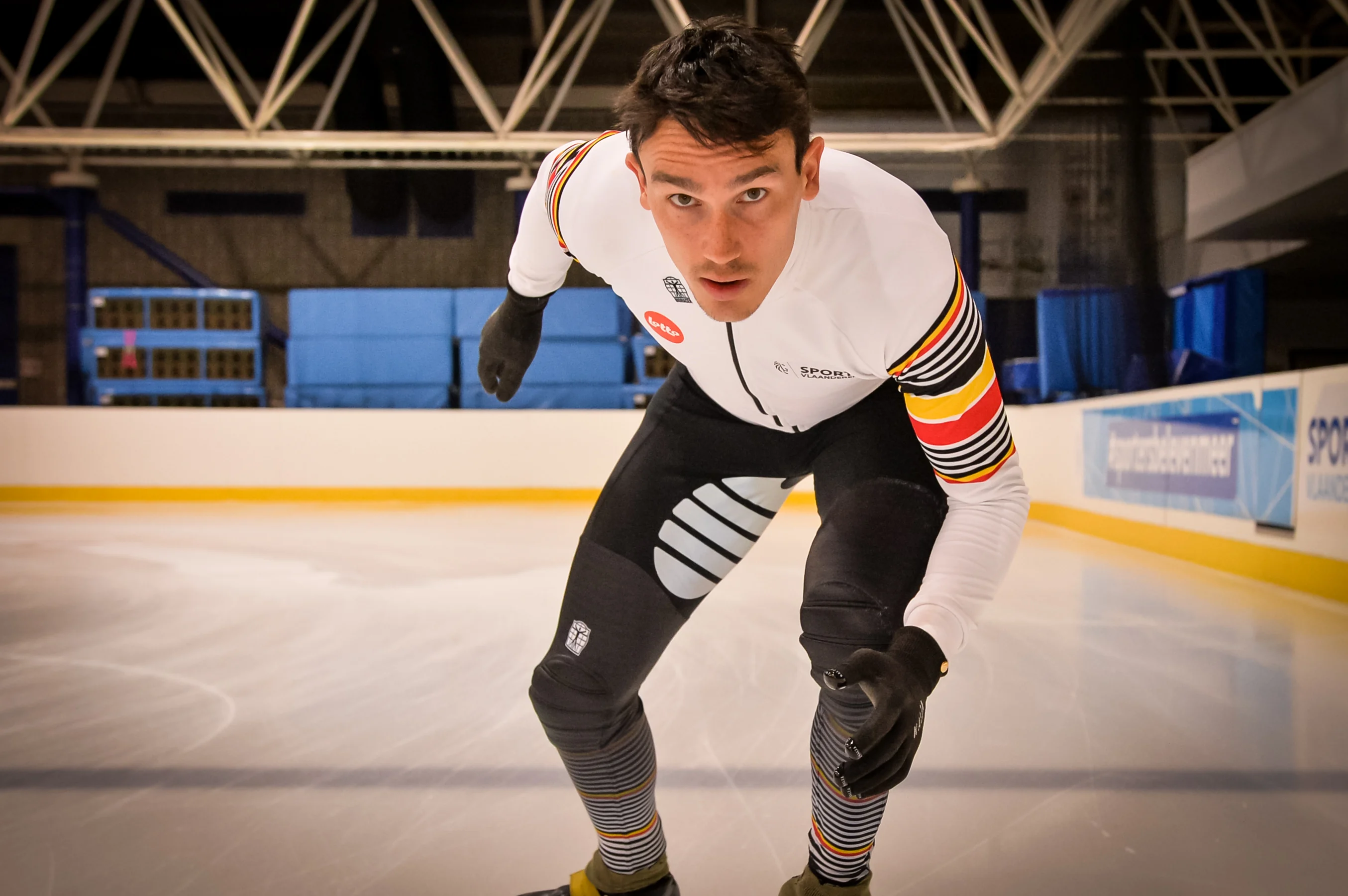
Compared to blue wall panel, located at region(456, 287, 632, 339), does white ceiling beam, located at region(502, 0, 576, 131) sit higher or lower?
higher

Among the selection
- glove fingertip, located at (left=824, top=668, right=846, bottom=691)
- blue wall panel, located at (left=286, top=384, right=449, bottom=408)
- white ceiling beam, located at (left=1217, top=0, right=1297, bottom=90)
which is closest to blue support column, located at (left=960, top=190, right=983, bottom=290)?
white ceiling beam, located at (left=1217, top=0, right=1297, bottom=90)

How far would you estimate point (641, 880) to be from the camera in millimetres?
1442

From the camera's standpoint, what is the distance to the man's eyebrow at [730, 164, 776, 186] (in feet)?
3.53

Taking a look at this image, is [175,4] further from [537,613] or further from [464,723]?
[464,723]

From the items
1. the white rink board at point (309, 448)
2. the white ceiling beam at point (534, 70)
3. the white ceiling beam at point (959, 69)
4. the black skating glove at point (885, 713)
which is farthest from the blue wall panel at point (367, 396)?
the black skating glove at point (885, 713)

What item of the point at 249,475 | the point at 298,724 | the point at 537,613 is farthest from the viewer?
the point at 249,475

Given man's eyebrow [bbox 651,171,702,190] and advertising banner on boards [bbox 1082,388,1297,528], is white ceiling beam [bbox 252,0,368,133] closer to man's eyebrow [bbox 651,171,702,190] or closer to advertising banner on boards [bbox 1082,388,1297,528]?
advertising banner on boards [bbox 1082,388,1297,528]

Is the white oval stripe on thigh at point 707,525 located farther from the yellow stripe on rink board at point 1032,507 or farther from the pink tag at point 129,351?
the pink tag at point 129,351

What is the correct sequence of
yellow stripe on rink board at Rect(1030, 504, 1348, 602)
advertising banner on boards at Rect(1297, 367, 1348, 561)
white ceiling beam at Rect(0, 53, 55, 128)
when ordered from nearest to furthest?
advertising banner on boards at Rect(1297, 367, 1348, 561) < yellow stripe on rink board at Rect(1030, 504, 1348, 602) < white ceiling beam at Rect(0, 53, 55, 128)

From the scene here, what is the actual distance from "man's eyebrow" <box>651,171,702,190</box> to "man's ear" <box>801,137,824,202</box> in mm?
150

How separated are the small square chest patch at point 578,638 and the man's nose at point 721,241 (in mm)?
578

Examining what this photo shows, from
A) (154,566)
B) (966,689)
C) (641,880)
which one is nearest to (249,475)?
(154,566)

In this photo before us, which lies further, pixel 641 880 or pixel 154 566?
pixel 154 566

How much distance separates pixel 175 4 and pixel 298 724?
35.1 ft
